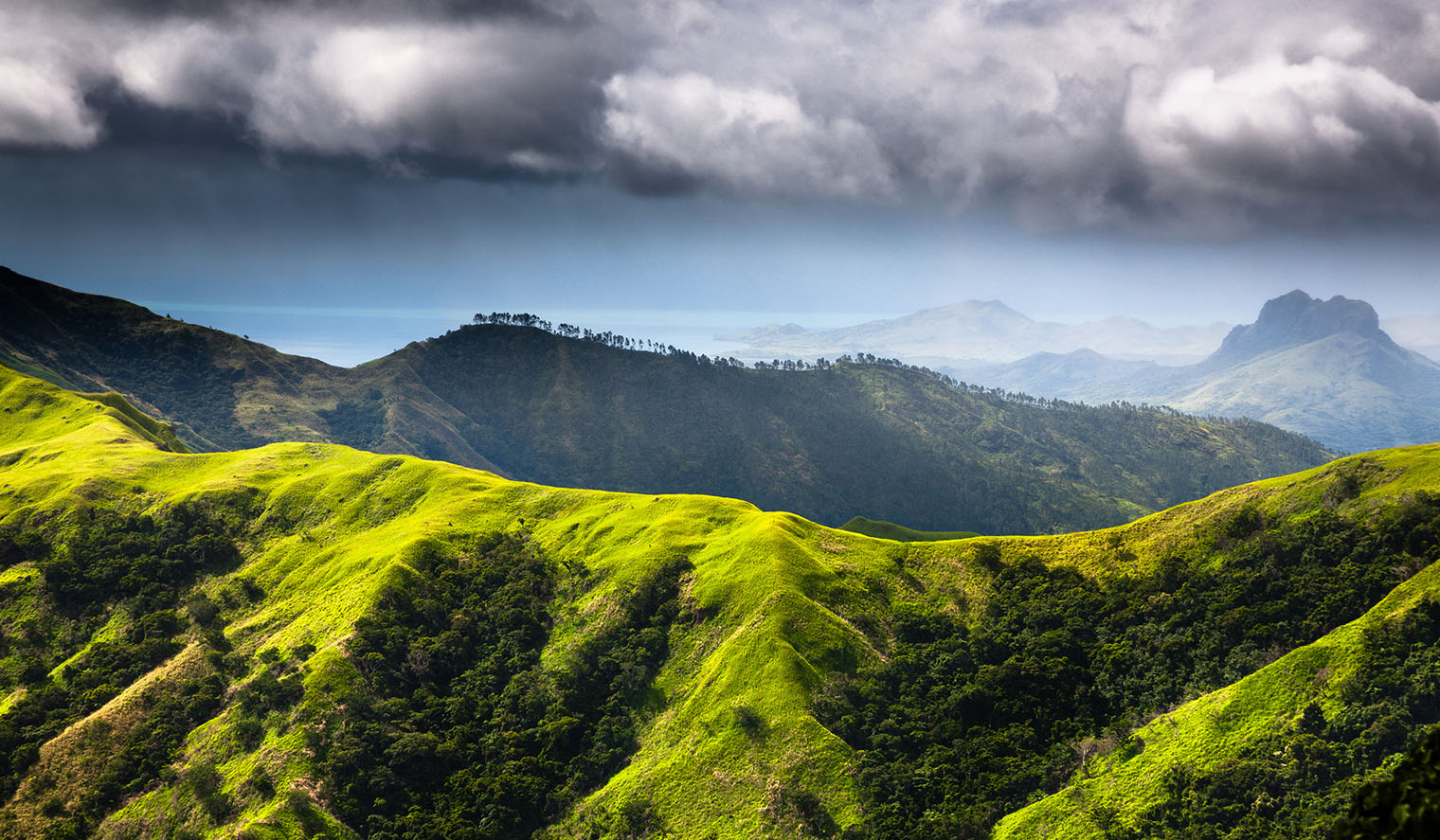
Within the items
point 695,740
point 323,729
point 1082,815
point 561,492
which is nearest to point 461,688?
point 323,729

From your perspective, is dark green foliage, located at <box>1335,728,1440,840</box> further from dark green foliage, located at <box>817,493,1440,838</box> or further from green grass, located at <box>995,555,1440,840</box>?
green grass, located at <box>995,555,1440,840</box>

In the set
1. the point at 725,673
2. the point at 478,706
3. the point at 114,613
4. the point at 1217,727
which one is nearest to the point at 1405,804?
the point at 1217,727

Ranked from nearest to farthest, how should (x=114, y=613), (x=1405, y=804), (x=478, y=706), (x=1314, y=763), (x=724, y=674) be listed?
(x=1405, y=804) → (x=1314, y=763) → (x=724, y=674) → (x=478, y=706) → (x=114, y=613)

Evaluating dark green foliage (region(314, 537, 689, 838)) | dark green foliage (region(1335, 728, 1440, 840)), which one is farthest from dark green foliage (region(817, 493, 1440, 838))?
dark green foliage (region(1335, 728, 1440, 840))

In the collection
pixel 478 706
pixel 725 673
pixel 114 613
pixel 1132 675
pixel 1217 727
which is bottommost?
pixel 478 706

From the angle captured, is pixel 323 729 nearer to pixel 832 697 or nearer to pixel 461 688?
pixel 461 688

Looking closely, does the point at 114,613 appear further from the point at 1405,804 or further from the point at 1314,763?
the point at 1314,763
